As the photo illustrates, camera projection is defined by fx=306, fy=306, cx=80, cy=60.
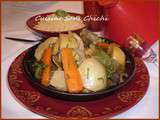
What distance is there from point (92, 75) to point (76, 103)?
0.23 ft

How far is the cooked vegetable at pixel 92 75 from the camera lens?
646mm

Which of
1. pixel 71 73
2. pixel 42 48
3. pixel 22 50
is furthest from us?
pixel 22 50

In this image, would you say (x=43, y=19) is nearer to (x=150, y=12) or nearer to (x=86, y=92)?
(x=150, y=12)

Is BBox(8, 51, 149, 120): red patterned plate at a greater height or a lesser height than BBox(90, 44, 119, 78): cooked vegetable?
lesser

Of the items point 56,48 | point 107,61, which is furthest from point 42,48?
point 107,61

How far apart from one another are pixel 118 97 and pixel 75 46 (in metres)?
0.15

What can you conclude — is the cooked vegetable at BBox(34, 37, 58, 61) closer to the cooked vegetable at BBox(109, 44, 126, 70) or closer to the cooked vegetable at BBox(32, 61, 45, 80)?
the cooked vegetable at BBox(32, 61, 45, 80)

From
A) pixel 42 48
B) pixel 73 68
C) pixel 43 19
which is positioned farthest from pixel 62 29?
pixel 73 68

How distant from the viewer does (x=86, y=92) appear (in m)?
0.64

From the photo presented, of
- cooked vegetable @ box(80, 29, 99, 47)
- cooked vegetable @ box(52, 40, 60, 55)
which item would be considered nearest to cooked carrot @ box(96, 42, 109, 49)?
cooked vegetable @ box(80, 29, 99, 47)

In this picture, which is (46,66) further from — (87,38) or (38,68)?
(87,38)

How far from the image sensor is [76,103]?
652 millimetres

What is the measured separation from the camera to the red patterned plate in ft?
2.03

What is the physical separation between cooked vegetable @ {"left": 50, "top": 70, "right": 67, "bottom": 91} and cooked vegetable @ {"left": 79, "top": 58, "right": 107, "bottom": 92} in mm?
42
